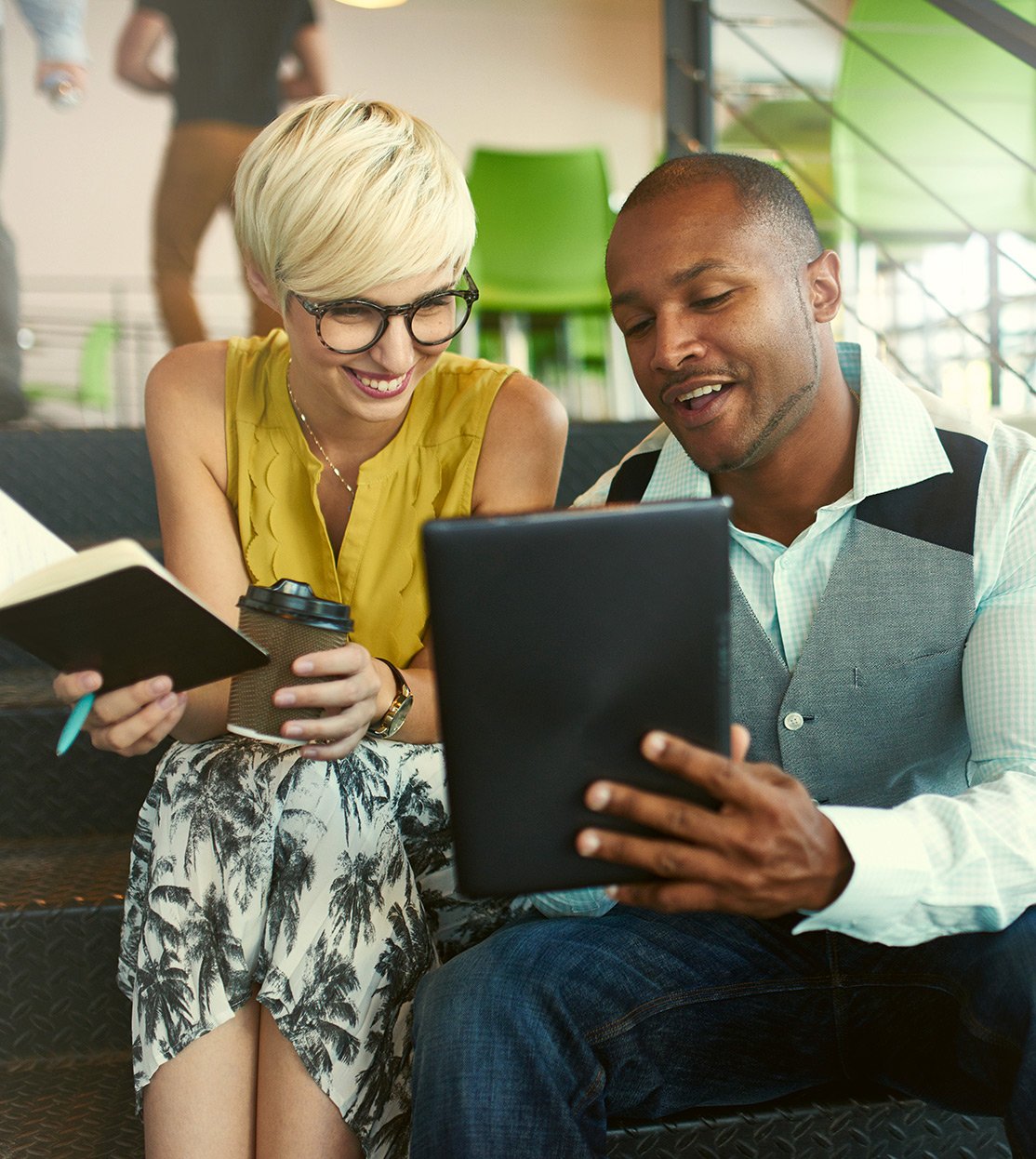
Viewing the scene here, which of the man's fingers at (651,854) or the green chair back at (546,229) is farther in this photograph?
the green chair back at (546,229)

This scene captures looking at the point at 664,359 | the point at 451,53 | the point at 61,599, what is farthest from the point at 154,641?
the point at 451,53

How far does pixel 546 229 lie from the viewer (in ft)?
12.0

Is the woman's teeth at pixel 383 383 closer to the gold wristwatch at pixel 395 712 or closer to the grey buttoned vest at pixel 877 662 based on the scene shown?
the gold wristwatch at pixel 395 712

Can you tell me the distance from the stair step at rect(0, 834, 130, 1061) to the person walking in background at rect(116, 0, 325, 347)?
5.30 ft

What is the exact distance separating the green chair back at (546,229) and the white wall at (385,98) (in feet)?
6.86

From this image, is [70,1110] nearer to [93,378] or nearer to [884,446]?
[884,446]

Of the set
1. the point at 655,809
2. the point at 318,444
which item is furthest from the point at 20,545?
the point at 655,809

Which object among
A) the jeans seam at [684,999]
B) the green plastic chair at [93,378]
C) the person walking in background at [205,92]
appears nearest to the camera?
the jeans seam at [684,999]

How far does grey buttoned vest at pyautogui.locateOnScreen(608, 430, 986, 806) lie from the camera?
114 cm

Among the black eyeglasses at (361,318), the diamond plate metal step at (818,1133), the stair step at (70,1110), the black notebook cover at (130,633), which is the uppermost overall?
the black eyeglasses at (361,318)

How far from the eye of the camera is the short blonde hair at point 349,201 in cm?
130

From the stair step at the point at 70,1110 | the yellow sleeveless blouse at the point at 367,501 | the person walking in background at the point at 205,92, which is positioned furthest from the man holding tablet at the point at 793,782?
the person walking in background at the point at 205,92

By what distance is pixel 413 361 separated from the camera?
137cm

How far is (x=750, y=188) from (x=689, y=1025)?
85cm
